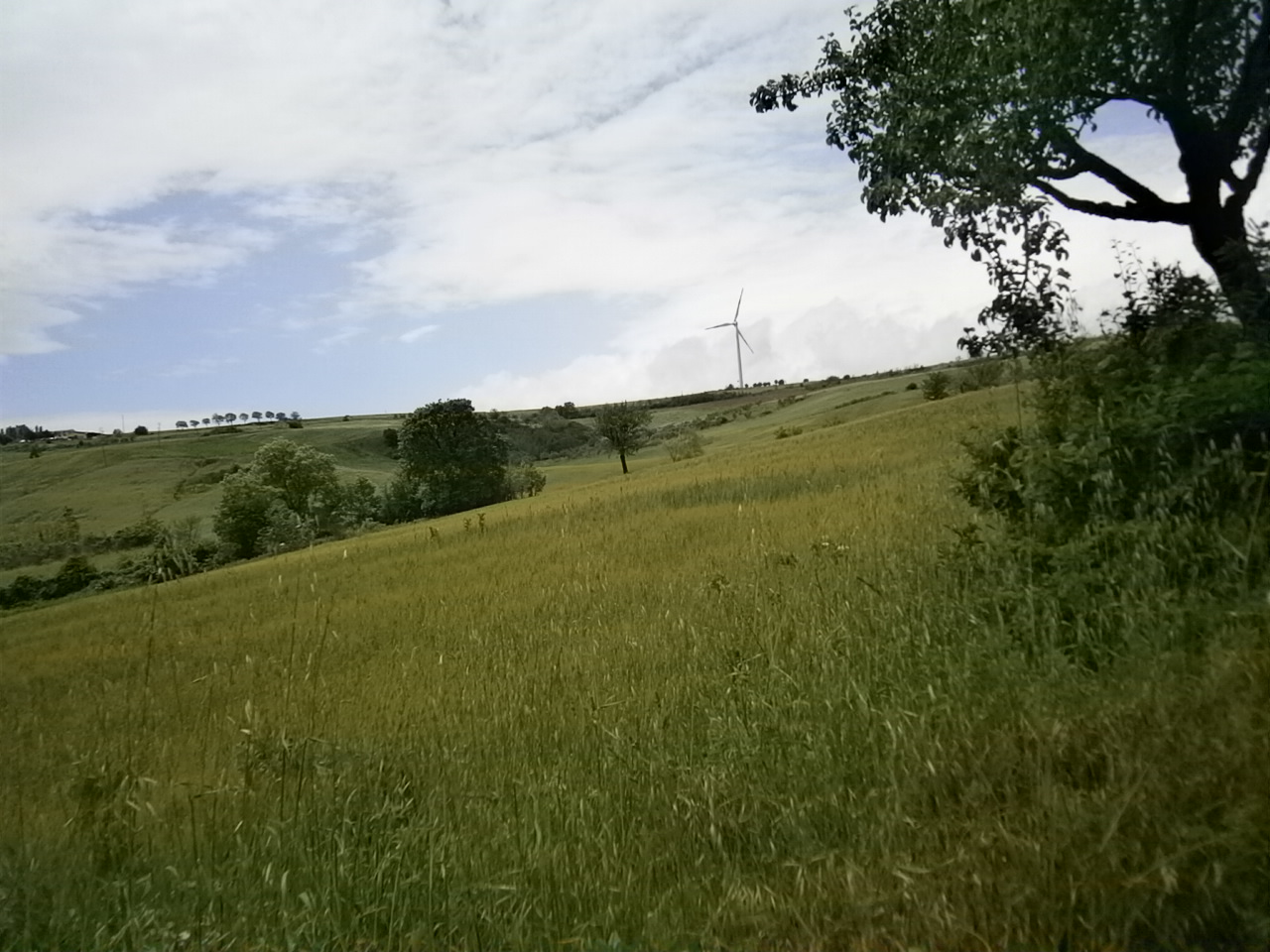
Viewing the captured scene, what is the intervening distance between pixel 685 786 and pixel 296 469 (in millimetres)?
33775

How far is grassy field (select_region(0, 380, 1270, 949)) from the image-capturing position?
276 cm

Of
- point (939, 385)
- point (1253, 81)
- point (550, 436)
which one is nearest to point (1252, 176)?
point (1253, 81)

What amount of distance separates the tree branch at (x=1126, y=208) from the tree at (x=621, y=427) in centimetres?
5554

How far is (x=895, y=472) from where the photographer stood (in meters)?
14.3

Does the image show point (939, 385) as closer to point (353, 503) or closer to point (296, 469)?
point (353, 503)

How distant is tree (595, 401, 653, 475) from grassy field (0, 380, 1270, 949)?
5532 centimetres

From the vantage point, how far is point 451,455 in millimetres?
47594

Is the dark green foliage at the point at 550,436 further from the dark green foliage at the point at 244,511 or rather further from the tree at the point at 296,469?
the dark green foliage at the point at 244,511

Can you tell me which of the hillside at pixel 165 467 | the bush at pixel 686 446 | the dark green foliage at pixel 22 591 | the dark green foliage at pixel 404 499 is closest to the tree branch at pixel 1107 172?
the hillside at pixel 165 467

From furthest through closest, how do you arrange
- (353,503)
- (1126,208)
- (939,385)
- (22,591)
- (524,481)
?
(524,481)
(939,385)
(353,503)
(22,591)
(1126,208)

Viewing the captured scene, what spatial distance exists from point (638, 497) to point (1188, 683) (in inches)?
687

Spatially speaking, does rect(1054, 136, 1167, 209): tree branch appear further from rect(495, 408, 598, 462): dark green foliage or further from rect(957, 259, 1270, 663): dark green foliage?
rect(495, 408, 598, 462): dark green foliage

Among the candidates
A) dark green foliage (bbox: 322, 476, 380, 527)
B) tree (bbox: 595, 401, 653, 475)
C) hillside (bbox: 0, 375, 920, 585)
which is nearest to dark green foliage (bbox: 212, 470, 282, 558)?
hillside (bbox: 0, 375, 920, 585)

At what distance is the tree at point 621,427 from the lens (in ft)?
207
